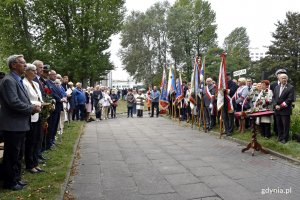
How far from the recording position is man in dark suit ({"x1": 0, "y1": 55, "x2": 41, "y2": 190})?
504 centimetres

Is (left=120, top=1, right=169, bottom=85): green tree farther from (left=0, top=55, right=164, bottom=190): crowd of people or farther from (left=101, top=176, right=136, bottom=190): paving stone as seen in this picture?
(left=101, top=176, right=136, bottom=190): paving stone

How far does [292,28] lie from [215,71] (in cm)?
1452

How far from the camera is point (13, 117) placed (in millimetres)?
5133

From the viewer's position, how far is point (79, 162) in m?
7.58

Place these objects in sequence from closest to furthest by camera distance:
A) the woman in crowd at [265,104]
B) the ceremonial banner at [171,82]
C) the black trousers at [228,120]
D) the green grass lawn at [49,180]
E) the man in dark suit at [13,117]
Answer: the green grass lawn at [49,180]
the man in dark suit at [13,117]
the woman in crowd at [265,104]
the black trousers at [228,120]
the ceremonial banner at [171,82]

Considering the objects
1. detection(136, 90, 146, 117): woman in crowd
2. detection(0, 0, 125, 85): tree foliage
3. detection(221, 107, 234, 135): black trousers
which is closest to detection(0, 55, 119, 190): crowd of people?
detection(221, 107, 234, 135): black trousers

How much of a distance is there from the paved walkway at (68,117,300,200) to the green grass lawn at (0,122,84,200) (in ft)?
0.87

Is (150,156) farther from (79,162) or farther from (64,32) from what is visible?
(64,32)

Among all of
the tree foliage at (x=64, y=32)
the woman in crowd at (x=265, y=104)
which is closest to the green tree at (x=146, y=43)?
the tree foliage at (x=64, y=32)

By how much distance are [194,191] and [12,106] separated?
3.03 metres

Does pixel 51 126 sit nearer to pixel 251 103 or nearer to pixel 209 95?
pixel 251 103

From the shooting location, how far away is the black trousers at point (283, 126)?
9.12m

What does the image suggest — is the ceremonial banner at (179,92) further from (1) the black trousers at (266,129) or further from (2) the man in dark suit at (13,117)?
(2) the man in dark suit at (13,117)

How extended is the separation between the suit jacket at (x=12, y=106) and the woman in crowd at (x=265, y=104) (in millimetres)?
6869
